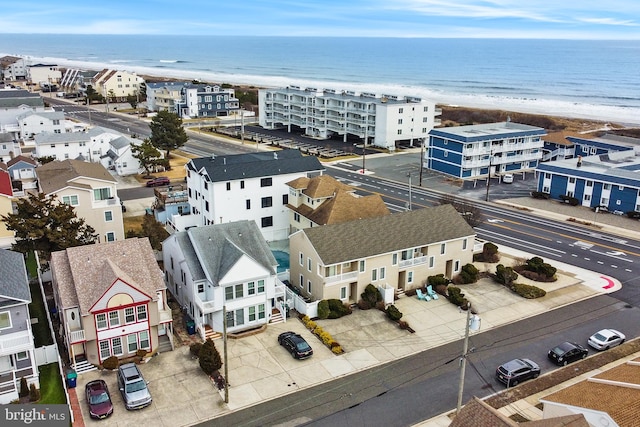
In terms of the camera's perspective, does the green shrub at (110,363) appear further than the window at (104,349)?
No

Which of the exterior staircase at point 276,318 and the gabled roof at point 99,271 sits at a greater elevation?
the gabled roof at point 99,271

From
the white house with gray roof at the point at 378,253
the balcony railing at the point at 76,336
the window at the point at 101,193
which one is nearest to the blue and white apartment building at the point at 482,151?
the white house with gray roof at the point at 378,253

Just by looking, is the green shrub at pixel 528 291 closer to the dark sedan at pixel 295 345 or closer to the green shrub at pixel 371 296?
the green shrub at pixel 371 296

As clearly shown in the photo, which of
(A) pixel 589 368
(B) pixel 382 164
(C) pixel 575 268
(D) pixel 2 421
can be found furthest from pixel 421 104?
(D) pixel 2 421

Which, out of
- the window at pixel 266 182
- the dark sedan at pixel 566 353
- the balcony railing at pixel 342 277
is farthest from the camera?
the window at pixel 266 182

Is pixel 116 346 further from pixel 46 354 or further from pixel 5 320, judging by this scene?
pixel 5 320

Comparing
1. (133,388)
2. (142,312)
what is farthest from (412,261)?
Answer: (133,388)
